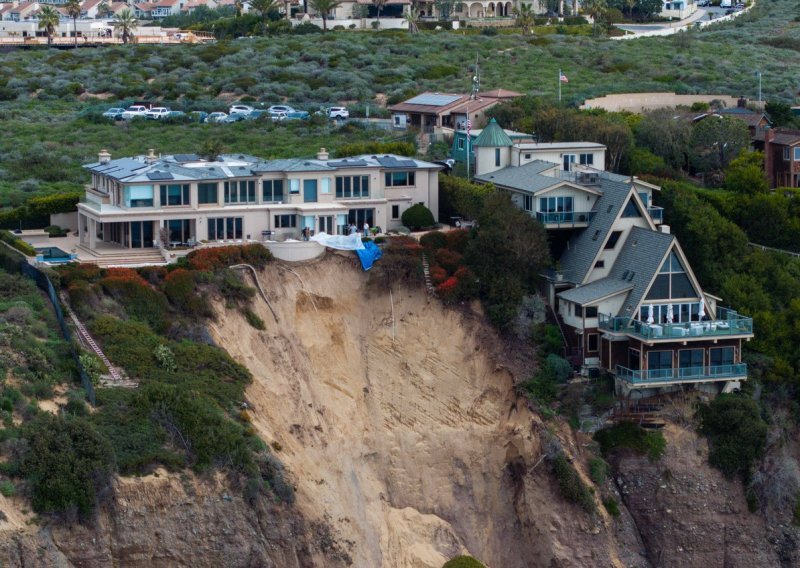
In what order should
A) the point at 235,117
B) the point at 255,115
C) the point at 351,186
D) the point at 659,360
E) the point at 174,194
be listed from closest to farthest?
1. the point at 659,360
2. the point at 174,194
3. the point at 351,186
4. the point at 235,117
5. the point at 255,115

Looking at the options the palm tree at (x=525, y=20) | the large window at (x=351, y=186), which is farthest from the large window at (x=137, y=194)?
the palm tree at (x=525, y=20)

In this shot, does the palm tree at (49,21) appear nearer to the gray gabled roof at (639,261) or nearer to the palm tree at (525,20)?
the palm tree at (525,20)

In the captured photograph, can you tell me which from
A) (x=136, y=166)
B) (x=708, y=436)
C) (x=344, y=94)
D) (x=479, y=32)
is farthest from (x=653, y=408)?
(x=479, y=32)

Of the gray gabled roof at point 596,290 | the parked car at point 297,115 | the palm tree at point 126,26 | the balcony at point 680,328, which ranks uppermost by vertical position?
the palm tree at point 126,26

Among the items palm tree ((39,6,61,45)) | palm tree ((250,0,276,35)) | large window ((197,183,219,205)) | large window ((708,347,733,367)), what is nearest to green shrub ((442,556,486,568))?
large window ((708,347,733,367))

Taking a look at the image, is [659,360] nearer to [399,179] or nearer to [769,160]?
[399,179]

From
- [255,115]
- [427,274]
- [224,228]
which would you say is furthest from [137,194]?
[255,115]

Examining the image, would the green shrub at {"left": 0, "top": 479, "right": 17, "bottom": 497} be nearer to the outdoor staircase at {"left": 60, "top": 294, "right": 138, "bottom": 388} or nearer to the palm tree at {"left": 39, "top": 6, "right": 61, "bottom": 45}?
the outdoor staircase at {"left": 60, "top": 294, "right": 138, "bottom": 388}
